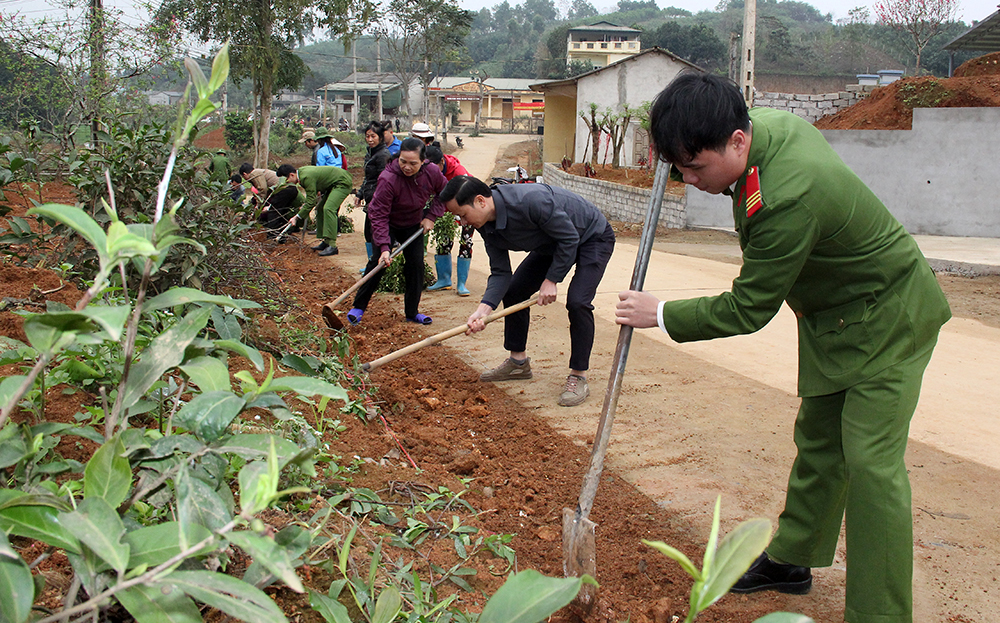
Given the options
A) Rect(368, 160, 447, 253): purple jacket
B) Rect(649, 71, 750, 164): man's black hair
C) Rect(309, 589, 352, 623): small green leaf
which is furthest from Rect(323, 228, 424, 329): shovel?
Rect(309, 589, 352, 623): small green leaf

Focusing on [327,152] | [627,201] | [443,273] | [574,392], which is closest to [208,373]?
[574,392]

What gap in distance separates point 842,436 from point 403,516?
4.93 feet

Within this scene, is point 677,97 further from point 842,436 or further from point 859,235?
point 842,436

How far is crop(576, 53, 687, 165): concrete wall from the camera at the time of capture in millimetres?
25422

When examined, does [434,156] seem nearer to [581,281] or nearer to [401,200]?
[401,200]

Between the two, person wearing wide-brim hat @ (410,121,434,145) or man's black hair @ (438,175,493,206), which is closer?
man's black hair @ (438,175,493,206)

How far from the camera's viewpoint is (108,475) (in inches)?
47.2

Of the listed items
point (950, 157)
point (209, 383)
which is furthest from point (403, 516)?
point (950, 157)

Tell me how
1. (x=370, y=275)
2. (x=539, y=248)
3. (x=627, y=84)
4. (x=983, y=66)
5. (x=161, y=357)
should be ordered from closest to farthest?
(x=161, y=357) < (x=539, y=248) < (x=370, y=275) < (x=983, y=66) < (x=627, y=84)

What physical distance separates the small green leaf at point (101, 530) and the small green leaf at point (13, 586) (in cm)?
7

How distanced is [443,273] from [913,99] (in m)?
11.4

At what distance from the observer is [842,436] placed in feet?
7.59

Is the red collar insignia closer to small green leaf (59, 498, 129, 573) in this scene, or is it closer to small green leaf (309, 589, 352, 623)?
small green leaf (309, 589, 352, 623)

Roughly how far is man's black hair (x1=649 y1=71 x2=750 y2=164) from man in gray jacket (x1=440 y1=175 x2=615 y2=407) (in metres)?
2.37
